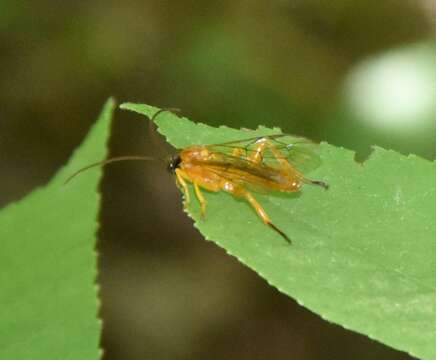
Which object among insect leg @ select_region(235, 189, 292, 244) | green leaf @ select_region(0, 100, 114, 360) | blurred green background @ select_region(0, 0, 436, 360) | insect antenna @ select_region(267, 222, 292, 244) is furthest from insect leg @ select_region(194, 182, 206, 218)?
blurred green background @ select_region(0, 0, 436, 360)

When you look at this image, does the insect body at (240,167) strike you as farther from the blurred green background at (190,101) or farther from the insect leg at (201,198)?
the blurred green background at (190,101)

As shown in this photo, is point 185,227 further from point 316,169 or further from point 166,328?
→ point 316,169

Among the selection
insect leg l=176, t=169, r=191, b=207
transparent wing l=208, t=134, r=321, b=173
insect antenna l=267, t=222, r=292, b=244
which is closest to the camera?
insect antenna l=267, t=222, r=292, b=244

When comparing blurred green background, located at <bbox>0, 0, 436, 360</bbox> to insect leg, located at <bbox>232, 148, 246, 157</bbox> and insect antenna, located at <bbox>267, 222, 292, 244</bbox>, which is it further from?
insect antenna, located at <bbox>267, 222, 292, 244</bbox>

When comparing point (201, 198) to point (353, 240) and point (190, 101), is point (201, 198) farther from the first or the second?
point (190, 101)

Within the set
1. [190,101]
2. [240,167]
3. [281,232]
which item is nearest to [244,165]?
[240,167]

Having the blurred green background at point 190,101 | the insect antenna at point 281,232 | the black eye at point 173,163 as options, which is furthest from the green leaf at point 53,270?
the blurred green background at point 190,101
